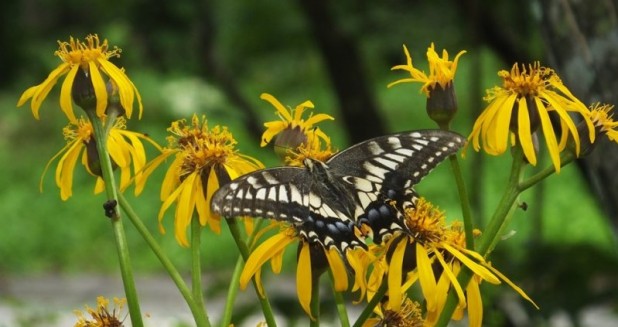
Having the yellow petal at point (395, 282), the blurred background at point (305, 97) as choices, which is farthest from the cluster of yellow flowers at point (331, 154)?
the blurred background at point (305, 97)

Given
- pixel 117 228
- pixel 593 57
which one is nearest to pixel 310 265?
pixel 117 228

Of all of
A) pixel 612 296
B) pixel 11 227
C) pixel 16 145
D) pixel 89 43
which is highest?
pixel 16 145

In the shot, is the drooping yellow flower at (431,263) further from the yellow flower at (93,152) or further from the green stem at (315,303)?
the yellow flower at (93,152)

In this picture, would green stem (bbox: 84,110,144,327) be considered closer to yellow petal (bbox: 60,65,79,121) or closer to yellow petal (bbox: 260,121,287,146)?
yellow petal (bbox: 60,65,79,121)

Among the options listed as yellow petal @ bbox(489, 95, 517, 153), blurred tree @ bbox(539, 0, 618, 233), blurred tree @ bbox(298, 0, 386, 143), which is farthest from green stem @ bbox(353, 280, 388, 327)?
blurred tree @ bbox(298, 0, 386, 143)

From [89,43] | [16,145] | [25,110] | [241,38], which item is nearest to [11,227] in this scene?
[16,145]

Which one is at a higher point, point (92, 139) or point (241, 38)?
point (241, 38)

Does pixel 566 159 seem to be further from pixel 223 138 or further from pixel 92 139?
pixel 92 139
